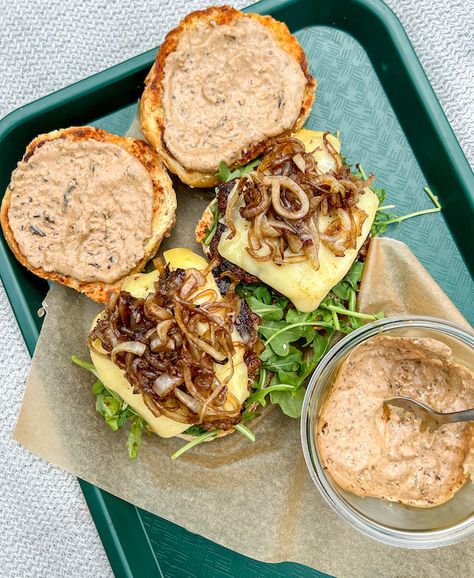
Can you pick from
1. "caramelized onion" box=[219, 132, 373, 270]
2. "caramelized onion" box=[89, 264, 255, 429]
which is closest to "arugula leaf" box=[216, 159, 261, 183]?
"caramelized onion" box=[219, 132, 373, 270]

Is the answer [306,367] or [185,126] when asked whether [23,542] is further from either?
[185,126]

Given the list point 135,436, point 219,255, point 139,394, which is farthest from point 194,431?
point 219,255

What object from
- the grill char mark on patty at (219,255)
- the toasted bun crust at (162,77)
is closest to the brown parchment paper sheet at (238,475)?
the grill char mark on patty at (219,255)

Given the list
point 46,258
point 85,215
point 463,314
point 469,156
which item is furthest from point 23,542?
point 469,156

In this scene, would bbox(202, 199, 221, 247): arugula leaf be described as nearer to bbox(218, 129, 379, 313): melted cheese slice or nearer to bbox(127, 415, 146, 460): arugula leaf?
bbox(218, 129, 379, 313): melted cheese slice

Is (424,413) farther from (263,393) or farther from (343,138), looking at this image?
(343,138)

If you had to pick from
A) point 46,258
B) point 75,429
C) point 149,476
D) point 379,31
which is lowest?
point 149,476
